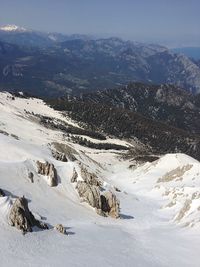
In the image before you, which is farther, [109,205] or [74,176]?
[74,176]

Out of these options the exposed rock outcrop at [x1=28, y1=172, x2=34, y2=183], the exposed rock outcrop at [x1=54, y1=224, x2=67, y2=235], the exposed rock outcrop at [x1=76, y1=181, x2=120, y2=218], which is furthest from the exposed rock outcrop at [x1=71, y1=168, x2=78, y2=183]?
the exposed rock outcrop at [x1=54, y1=224, x2=67, y2=235]

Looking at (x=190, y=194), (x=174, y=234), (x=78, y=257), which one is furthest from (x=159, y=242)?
(x=190, y=194)

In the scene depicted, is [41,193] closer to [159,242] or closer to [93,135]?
[159,242]

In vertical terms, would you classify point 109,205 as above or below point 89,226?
below

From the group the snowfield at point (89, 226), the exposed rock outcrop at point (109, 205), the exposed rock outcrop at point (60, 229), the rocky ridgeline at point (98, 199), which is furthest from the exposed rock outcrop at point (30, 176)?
the exposed rock outcrop at point (60, 229)

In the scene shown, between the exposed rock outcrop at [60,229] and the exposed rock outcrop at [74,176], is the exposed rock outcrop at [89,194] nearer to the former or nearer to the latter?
the exposed rock outcrop at [74,176]

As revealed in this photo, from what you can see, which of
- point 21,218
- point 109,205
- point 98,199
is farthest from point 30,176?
point 21,218

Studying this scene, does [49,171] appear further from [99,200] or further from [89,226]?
[89,226]
